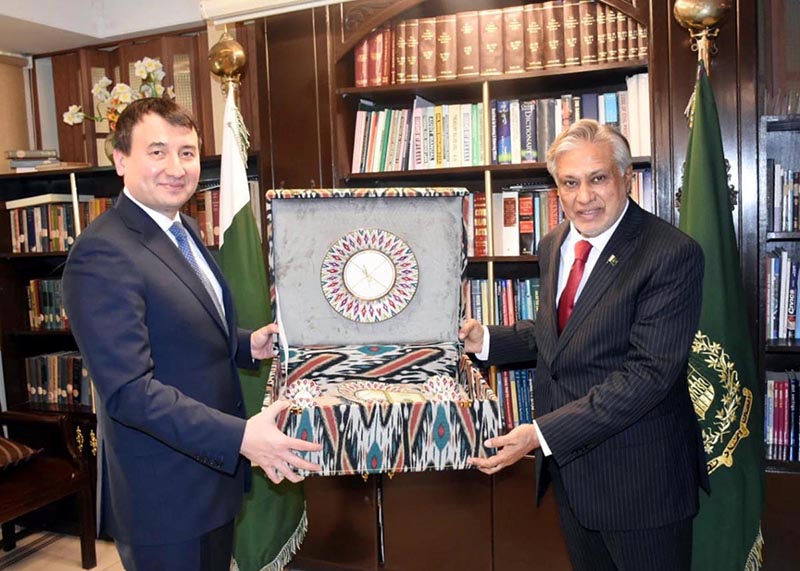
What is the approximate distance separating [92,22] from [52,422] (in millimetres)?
2029

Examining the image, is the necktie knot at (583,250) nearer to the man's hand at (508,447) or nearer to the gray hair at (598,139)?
the gray hair at (598,139)

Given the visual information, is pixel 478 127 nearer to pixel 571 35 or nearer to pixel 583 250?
pixel 571 35

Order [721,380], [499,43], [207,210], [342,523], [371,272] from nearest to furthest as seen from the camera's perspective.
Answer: [371,272] → [721,380] → [499,43] → [342,523] → [207,210]

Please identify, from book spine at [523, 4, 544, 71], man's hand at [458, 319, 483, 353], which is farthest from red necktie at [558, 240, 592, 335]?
book spine at [523, 4, 544, 71]

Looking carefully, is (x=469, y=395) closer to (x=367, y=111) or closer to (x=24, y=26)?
(x=367, y=111)

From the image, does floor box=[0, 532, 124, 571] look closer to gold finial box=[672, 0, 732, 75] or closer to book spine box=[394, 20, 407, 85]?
book spine box=[394, 20, 407, 85]

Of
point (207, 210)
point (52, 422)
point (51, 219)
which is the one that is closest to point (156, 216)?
point (207, 210)

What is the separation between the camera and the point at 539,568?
2.74m

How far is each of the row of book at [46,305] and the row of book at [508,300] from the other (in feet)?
7.10

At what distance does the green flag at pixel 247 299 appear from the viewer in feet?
8.87

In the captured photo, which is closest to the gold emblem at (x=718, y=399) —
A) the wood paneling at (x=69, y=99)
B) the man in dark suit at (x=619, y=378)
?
the man in dark suit at (x=619, y=378)

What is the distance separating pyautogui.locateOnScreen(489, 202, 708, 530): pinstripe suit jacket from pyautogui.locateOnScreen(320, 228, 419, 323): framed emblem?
0.48m

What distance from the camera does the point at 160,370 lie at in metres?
1.50

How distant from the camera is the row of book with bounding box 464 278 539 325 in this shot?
2.85m
